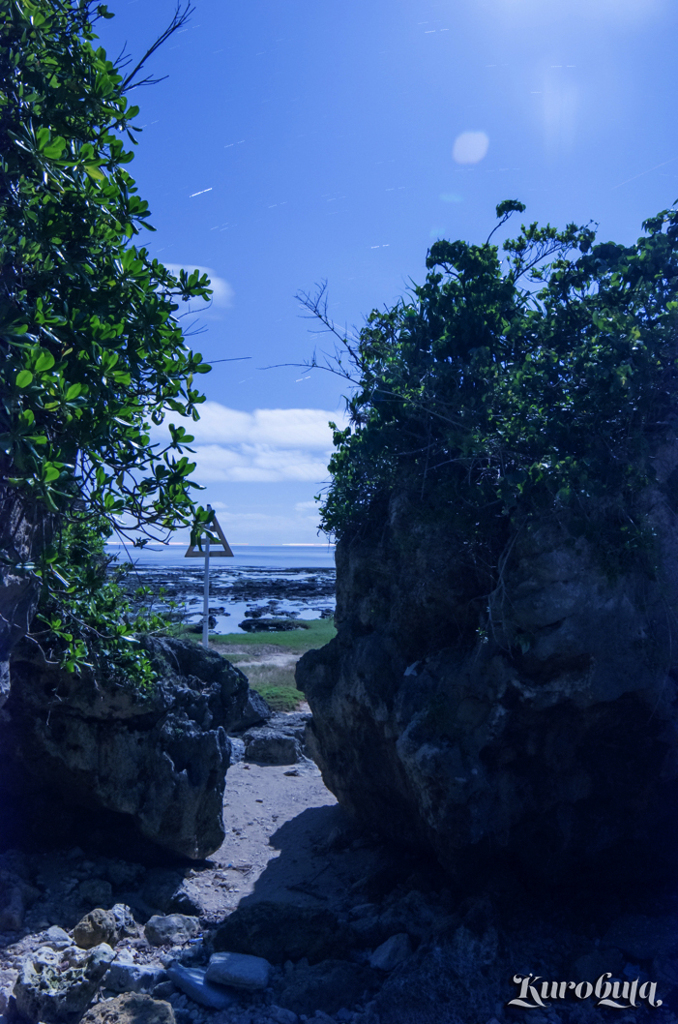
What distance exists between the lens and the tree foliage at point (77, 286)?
154 inches

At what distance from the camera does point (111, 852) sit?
24.4 feet

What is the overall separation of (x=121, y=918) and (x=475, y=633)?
4.04 meters

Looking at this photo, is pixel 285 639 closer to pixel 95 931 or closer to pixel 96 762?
pixel 96 762

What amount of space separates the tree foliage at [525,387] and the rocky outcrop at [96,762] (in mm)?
3210

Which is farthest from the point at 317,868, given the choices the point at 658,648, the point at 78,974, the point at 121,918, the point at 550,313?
the point at 550,313

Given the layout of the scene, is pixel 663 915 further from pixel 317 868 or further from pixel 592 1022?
pixel 317 868

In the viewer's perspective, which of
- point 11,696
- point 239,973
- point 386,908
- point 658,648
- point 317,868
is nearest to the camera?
point 239,973

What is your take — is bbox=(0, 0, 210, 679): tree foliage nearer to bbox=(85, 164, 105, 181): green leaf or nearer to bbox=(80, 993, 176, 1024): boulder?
bbox=(85, 164, 105, 181): green leaf

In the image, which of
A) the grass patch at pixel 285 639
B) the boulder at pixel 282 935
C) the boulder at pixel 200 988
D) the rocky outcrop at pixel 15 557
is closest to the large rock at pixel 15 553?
the rocky outcrop at pixel 15 557

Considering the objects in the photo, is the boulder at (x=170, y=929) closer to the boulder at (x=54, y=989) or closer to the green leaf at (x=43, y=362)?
the boulder at (x=54, y=989)

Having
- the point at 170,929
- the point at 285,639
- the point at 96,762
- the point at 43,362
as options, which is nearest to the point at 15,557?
the point at 43,362

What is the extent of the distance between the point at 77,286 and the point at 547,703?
4.90 meters

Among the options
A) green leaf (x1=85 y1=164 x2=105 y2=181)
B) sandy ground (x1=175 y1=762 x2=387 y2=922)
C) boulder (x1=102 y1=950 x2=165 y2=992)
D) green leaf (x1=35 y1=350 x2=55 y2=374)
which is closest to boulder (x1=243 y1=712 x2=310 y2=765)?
sandy ground (x1=175 y1=762 x2=387 y2=922)

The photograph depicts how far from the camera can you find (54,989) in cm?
492
